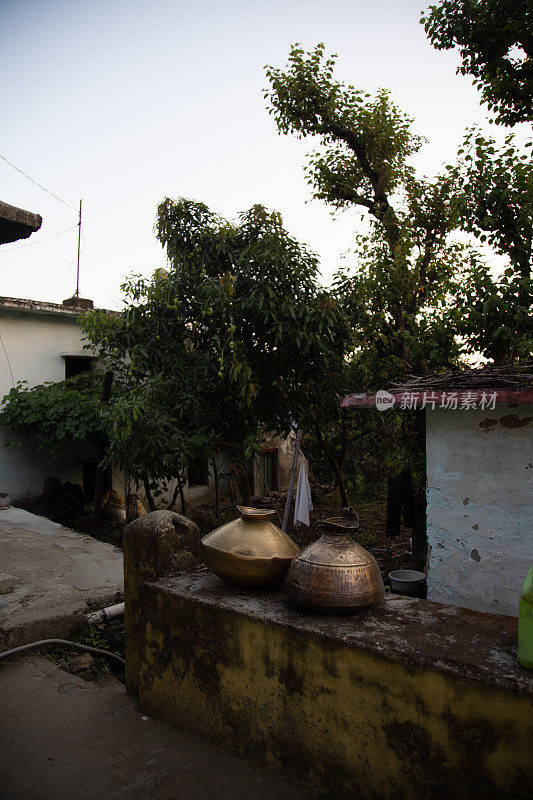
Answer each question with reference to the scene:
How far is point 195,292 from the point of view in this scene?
8.11m

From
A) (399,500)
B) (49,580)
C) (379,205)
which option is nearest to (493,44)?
(379,205)

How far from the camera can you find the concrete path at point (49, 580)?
160 inches

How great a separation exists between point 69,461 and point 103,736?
29.4ft

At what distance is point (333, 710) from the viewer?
209cm

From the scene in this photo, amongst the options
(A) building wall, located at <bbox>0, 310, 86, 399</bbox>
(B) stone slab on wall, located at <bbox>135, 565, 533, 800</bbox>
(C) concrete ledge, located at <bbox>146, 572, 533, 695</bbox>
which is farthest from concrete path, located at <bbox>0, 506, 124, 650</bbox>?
(A) building wall, located at <bbox>0, 310, 86, 399</bbox>

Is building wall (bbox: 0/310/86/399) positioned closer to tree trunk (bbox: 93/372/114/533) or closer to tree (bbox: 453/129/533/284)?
tree trunk (bbox: 93/372/114/533)

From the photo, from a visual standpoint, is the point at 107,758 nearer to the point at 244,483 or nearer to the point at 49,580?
the point at 49,580

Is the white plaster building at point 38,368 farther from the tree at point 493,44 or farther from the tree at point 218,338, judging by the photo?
the tree at point 493,44

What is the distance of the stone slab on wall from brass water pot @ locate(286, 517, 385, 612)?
0.10 metres

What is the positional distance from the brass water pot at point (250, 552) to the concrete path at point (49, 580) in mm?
2227

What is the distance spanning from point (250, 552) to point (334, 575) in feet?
1.67

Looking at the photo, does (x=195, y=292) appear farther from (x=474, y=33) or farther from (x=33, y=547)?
(x=474, y=33)

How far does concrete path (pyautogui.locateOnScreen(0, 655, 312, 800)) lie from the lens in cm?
224

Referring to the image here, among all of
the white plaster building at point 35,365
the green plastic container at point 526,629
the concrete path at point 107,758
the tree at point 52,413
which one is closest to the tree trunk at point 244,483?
the tree at point 52,413
